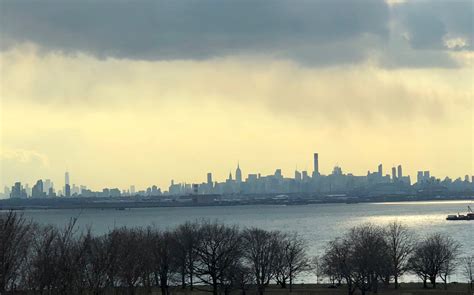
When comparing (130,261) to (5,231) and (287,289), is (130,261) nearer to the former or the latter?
(5,231)

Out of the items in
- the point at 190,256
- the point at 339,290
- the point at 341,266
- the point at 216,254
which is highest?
the point at 216,254

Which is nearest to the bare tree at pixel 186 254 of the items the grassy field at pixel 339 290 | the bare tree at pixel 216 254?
the bare tree at pixel 216 254

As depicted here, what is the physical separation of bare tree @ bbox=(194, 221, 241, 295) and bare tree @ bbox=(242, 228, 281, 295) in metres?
1.12

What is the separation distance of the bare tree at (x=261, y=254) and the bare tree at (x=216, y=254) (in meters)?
1.12

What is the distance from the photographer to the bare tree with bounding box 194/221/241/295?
52875 millimetres

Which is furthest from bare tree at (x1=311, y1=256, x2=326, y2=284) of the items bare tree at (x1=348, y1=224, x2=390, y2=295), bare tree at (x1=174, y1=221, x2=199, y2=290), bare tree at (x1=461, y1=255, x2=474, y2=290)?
bare tree at (x1=461, y1=255, x2=474, y2=290)

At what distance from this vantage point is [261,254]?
58250 millimetres

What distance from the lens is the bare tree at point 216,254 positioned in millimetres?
52875

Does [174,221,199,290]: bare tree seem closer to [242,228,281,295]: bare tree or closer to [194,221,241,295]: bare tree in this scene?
[194,221,241,295]: bare tree

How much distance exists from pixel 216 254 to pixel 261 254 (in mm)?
4080

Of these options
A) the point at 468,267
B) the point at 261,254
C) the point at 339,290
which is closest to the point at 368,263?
the point at 339,290

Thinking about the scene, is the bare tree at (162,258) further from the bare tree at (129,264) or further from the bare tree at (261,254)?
the bare tree at (129,264)

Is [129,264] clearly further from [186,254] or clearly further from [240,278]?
[186,254]

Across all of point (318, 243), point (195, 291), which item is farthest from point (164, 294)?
point (318, 243)
